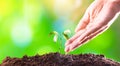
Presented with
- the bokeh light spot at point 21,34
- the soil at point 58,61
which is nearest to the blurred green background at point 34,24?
the bokeh light spot at point 21,34

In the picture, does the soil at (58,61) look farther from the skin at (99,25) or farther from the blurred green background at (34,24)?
the blurred green background at (34,24)

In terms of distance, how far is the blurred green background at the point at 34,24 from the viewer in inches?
75.7

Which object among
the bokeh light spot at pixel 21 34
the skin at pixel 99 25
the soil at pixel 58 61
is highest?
the bokeh light spot at pixel 21 34

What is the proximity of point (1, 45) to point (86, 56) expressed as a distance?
0.84 metres

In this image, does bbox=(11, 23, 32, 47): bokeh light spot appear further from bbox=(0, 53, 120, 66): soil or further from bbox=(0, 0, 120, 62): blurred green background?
bbox=(0, 53, 120, 66): soil

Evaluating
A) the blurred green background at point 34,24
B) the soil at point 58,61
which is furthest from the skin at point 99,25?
the blurred green background at point 34,24

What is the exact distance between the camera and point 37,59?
1.17m

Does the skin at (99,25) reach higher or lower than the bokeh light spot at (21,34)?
lower

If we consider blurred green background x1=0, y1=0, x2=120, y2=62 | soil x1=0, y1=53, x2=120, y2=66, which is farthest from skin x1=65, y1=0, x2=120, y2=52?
blurred green background x1=0, y1=0, x2=120, y2=62

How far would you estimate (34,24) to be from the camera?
196cm

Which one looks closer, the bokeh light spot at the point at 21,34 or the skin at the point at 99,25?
the skin at the point at 99,25

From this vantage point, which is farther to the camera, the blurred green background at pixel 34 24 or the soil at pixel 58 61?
the blurred green background at pixel 34 24

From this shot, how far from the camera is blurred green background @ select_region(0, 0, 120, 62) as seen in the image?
6.31 feet

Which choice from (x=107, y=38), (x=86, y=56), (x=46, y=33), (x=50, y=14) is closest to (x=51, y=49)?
(x=46, y=33)
